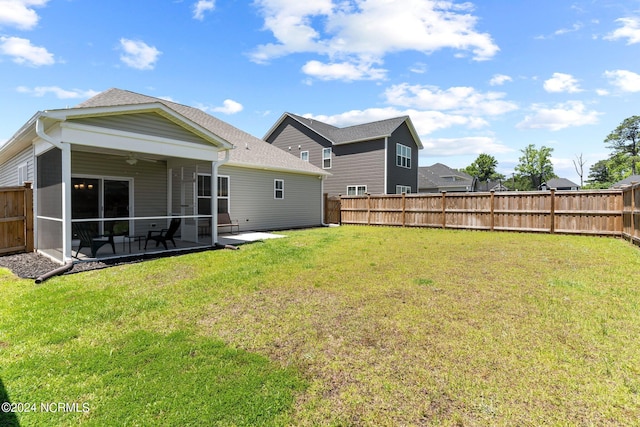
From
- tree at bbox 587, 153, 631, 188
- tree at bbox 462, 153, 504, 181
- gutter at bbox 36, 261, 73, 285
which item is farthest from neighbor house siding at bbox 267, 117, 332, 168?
tree at bbox 587, 153, 631, 188

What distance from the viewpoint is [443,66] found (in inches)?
601

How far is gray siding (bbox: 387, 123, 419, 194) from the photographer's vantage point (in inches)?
824

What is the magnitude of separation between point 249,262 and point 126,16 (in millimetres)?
9404

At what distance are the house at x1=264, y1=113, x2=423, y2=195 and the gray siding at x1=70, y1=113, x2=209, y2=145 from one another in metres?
14.1

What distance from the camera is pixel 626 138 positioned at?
5616cm

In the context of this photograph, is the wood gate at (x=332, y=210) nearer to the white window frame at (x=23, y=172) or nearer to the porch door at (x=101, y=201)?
the porch door at (x=101, y=201)

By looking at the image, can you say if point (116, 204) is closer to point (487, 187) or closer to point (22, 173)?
point (22, 173)

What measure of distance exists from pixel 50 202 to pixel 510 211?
15.8m

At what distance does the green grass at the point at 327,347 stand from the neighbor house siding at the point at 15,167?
4.49 metres

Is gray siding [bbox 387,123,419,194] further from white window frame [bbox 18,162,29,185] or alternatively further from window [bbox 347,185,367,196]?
white window frame [bbox 18,162,29,185]

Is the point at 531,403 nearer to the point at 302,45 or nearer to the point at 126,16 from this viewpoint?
the point at 126,16

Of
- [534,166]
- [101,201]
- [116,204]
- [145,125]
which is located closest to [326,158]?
[116,204]

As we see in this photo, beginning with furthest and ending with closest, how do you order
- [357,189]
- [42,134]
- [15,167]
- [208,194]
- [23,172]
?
[357,189] < [208,194] < [15,167] < [23,172] < [42,134]

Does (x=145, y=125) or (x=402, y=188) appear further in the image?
(x=402, y=188)
